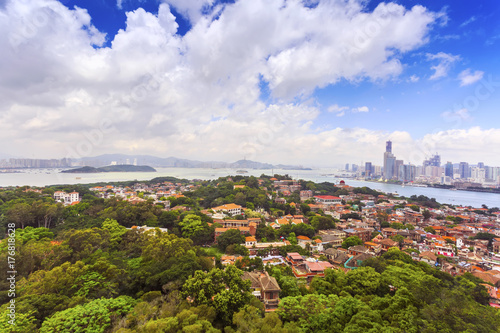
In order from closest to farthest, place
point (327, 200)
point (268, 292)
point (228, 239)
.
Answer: point (268, 292)
point (228, 239)
point (327, 200)

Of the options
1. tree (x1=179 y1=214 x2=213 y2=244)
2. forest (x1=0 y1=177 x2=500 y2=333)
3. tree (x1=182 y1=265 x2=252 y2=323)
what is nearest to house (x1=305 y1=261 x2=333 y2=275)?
forest (x1=0 y1=177 x2=500 y2=333)

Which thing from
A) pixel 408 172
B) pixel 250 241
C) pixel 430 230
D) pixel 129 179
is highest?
pixel 408 172

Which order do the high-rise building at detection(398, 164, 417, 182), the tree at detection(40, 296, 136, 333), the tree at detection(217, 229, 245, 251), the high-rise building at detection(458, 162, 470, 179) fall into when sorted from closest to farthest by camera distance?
the tree at detection(40, 296, 136, 333) → the tree at detection(217, 229, 245, 251) → the high-rise building at detection(458, 162, 470, 179) → the high-rise building at detection(398, 164, 417, 182)

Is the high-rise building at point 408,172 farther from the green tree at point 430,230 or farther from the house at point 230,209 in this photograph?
the house at point 230,209

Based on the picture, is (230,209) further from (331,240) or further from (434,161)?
(434,161)

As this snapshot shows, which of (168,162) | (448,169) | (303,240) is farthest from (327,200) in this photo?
(168,162)

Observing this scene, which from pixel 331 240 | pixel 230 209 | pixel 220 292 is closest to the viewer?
pixel 220 292

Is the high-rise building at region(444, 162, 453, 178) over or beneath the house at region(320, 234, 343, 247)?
over

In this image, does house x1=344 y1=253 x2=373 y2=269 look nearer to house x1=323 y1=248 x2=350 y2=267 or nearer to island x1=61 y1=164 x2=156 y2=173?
house x1=323 y1=248 x2=350 y2=267
